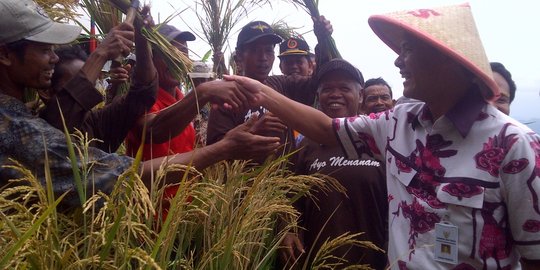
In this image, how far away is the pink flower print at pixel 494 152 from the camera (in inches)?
57.0

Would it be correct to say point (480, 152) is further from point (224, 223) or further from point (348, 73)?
point (348, 73)

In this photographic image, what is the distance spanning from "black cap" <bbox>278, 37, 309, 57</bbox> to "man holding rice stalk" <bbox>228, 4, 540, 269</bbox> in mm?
2856

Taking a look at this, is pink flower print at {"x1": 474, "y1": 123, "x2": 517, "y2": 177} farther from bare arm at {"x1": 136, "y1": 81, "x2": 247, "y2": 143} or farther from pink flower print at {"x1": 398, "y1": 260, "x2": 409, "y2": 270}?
bare arm at {"x1": 136, "y1": 81, "x2": 247, "y2": 143}

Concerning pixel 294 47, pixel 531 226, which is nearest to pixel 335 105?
pixel 531 226

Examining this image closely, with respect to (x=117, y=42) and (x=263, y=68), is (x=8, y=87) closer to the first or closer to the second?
(x=117, y=42)

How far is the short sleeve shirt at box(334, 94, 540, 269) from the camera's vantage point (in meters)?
1.43

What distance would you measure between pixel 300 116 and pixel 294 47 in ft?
8.96

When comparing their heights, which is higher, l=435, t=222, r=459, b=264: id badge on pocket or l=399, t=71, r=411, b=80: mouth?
l=399, t=71, r=411, b=80: mouth

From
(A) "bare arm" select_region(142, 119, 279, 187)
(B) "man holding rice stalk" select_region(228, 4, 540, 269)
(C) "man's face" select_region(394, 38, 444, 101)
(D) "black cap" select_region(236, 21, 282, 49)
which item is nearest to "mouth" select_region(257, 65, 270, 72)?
(D) "black cap" select_region(236, 21, 282, 49)

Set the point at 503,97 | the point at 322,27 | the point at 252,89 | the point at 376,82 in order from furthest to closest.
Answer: the point at 376,82 < the point at 322,27 < the point at 503,97 < the point at 252,89

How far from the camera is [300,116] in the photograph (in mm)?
2086

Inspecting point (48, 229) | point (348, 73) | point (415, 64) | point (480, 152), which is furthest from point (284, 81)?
point (48, 229)

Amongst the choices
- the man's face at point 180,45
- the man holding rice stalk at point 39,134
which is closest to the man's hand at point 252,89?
the man holding rice stalk at point 39,134

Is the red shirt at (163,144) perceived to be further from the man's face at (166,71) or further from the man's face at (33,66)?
the man's face at (33,66)
